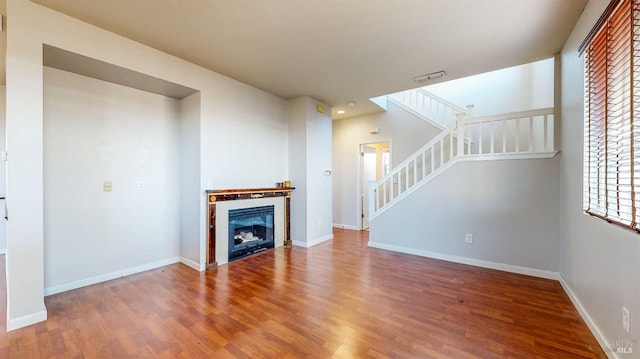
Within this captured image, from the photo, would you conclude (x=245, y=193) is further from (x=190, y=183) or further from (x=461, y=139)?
(x=461, y=139)

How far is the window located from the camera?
147cm

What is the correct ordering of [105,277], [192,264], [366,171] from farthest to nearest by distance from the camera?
1. [366,171]
2. [192,264]
3. [105,277]

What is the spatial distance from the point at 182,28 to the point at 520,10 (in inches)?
125

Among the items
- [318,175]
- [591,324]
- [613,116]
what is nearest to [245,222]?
[318,175]

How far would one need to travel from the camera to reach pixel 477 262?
3.59 meters

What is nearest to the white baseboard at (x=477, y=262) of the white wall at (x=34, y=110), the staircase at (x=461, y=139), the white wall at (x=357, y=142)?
the staircase at (x=461, y=139)

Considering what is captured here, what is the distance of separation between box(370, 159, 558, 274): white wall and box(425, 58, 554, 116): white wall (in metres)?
1.49

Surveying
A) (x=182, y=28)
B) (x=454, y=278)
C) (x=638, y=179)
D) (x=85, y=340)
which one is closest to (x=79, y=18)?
(x=182, y=28)

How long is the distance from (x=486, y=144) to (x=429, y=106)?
4.22 ft

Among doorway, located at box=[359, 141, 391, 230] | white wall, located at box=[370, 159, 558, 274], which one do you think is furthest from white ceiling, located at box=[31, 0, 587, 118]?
doorway, located at box=[359, 141, 391, 230]

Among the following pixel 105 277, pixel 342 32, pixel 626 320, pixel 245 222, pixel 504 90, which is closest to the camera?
pixel 626 320

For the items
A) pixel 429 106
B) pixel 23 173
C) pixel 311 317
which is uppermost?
pixel 429 106

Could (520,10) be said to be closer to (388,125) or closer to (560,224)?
(560,224)

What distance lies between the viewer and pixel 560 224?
2994 mm
